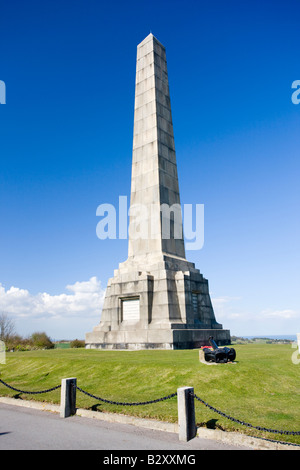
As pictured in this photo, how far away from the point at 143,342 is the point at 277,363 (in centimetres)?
794

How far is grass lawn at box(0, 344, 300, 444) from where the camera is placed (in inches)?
308

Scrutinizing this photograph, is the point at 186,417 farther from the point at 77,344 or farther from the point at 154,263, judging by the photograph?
the point at 77,344

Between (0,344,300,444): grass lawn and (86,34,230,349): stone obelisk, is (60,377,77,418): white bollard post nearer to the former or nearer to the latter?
(0,344,300,444): grass lawn

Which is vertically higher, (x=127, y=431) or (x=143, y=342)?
(x=143, y=342)

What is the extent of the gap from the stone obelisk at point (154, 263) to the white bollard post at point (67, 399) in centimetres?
900

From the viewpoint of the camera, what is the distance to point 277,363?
1216 cm

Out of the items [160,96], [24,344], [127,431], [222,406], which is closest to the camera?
[127,431]

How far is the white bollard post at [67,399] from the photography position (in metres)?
8.59

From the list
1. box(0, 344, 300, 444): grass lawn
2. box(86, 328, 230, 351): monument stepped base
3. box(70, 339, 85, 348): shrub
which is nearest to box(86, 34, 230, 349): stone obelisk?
box(86, 328, 230, 351): monument stepped base

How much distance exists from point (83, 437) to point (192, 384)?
4.15m

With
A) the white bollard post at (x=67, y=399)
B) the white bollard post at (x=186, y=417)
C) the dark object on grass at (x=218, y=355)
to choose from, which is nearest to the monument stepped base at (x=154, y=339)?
the dark object on grass at (x=218, y=355)

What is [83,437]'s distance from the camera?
689cm

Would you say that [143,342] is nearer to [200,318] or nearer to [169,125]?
[200,318]
